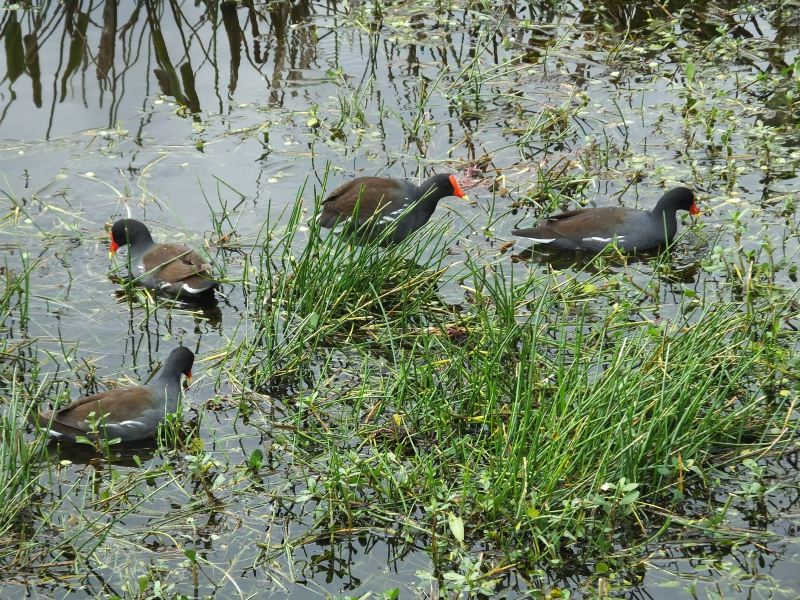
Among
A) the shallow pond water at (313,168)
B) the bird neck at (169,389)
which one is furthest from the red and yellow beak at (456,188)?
the bird neck at (169,389)

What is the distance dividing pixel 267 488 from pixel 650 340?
210cm

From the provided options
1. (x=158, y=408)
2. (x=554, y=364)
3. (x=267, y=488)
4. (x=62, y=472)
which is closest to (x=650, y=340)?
(x=554, y=364)

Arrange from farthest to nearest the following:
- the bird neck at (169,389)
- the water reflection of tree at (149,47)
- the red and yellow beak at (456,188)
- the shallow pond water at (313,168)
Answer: the water reflection of tree at (149,47) → the red and yellow beak at (456,188) → the bird neck at (169,389) → the shallow pond water at (313,168)

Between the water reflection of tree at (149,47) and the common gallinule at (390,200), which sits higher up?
the water reflection of tree at (149,47)

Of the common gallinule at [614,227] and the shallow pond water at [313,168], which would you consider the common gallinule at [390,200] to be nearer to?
the shallow pond water at [313,168]

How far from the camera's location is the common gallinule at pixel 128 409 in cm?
587

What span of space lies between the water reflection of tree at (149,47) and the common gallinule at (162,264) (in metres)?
2.02

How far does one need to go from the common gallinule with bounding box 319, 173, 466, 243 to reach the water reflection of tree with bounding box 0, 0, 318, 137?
6.68 feet

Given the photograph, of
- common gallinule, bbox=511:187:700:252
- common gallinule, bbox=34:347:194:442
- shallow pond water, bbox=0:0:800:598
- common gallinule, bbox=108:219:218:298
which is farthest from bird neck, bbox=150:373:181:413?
common gallinule, bbox=511:187:700:252

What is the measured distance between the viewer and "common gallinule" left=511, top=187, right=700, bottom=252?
25.8 ft

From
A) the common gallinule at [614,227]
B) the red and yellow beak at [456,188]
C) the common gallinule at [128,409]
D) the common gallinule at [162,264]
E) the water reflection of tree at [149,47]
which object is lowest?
the common gallinule at [128,409]

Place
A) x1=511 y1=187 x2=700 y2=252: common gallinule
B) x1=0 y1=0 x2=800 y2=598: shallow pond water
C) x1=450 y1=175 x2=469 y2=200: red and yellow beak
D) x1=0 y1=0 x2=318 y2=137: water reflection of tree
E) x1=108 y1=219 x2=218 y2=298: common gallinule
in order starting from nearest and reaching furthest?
1. x1=0 y1=0 x2=800 y2=598: shallow pond water
2. x1=108 y1=219 x2=218 y2=298: common gallinule
3. x1=511 y1=187 x2=700 y2=252: common gallinule
4. x1=450 y1=175 x2=469 y2=200: red and yellow beak
5. x1=0 y1=0 x2=318 y2=137: water reflection of tree

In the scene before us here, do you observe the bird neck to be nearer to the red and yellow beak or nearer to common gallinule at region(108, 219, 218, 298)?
common gallinule at region(108, 219, 218, 298)

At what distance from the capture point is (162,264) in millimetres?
7367
